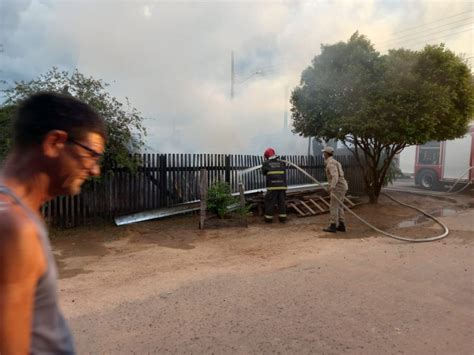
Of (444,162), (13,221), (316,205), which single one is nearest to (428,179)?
(444,162)

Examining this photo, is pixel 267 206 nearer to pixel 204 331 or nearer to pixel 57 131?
pixel 204 331

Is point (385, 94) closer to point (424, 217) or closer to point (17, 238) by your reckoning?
point (424, 217)

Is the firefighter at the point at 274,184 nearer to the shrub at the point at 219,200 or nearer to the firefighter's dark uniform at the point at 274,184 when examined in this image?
the firefighter's dark uniform at the point at 274,184

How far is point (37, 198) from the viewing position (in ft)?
3.68

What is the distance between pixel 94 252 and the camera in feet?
19.4

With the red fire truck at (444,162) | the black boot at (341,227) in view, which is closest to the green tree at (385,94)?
the black boot at (341,227)

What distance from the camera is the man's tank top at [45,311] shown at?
3.24 ft

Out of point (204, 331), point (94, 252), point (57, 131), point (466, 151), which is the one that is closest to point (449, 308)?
point (204, 331)

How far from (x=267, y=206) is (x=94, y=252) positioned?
13.1 feet

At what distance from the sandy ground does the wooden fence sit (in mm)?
546

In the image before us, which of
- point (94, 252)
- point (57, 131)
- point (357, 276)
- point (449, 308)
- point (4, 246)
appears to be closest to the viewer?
point (4, 246)

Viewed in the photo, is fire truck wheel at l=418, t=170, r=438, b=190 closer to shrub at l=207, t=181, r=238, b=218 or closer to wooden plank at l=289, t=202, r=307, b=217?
wooden plank at l=289, t=202, r=307, b=217

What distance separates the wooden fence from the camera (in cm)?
743

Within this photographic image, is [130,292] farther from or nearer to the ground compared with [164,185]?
nearer to the ground
